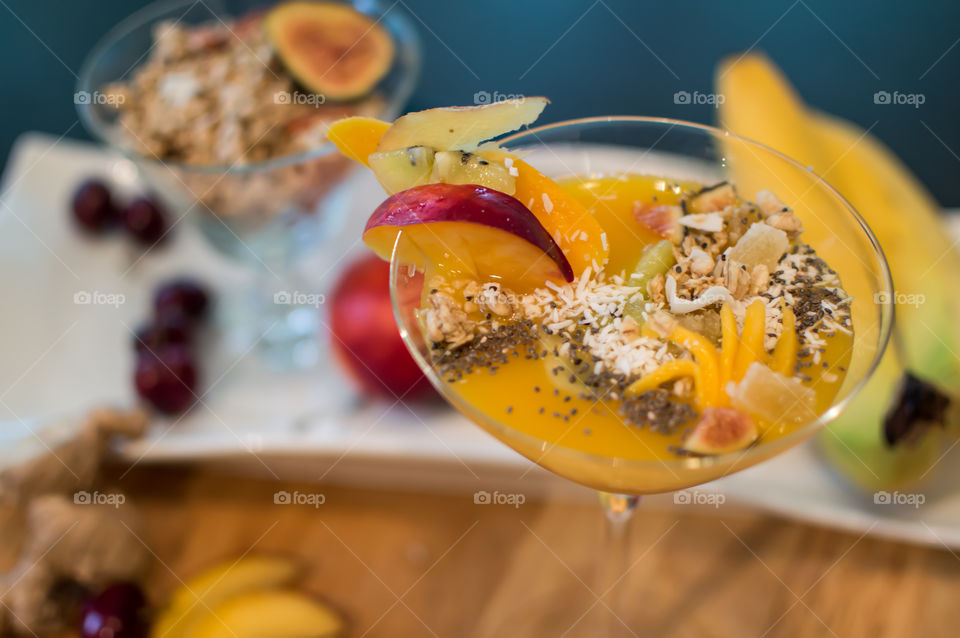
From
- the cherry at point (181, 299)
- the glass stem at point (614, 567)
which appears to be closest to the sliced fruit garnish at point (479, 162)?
the glass stem at point (614, 567)

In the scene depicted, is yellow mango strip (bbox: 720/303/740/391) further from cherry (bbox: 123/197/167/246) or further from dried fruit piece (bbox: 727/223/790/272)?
cherry (bbox: 123/197/167/246)

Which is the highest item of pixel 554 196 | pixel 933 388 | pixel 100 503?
pixel 554 196

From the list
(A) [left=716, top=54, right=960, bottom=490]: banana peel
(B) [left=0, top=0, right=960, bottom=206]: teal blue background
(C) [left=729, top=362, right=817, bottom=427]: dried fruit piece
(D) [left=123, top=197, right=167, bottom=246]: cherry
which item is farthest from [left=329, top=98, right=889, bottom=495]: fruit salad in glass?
(B) [left=0, top=0, right=960, bottom=206]: teal blue background

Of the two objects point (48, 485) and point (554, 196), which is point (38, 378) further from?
point (554, 196)

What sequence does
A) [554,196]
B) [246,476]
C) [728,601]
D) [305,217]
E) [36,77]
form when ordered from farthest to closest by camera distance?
[36,77]
[305,217]
[246,476]
[728,601]
[554,196]

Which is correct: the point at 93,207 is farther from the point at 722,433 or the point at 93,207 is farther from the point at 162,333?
the point at 722,433

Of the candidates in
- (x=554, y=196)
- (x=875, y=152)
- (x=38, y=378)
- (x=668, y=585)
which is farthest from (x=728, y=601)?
(x=38, y=378)

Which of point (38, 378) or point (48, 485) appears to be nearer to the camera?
point (48, 485)
